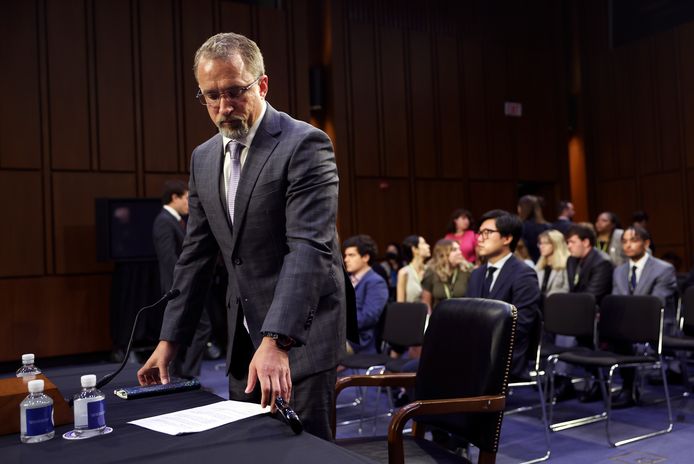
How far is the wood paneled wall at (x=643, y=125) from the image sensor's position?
9938 millimetres

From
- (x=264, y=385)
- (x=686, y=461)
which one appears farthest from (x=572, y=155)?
(x=264, y=385)

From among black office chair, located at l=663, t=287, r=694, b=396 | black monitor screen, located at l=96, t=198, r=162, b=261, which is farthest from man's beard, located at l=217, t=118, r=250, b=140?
black monitor screen, located at l=96, t=198, r=162, b=261

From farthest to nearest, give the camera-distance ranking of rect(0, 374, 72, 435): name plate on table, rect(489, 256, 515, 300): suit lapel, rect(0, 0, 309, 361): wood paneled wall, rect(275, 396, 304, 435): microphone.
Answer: rect(0, 0, 309, 361): wood paneled wall → rect(489, 256, 515, 300): suit lapel → rect(0, 374, 72, 435): name plate on table → rect(275, 396, 304, 435): microphone

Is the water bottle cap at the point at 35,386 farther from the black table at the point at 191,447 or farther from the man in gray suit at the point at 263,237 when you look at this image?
the man in gray suit at the point at 263,237

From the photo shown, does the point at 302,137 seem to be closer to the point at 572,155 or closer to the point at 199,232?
the point at 199,232

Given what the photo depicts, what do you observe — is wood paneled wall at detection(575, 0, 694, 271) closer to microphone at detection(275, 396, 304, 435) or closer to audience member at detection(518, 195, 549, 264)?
audience member at detection(518, 195, 549, 264)

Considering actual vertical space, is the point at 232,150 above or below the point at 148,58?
below

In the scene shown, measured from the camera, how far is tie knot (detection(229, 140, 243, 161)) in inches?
70.6

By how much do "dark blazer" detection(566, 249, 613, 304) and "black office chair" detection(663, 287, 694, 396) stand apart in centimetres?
56

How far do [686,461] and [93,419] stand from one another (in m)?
3.08

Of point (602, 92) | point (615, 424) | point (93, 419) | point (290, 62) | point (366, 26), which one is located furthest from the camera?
point (602, 92)

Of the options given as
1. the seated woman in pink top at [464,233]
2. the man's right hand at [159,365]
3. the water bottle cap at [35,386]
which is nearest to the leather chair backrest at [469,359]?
the man's right hand at [159,365]

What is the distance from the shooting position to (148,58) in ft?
25.4

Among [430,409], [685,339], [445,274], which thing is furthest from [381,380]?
[685,339]
